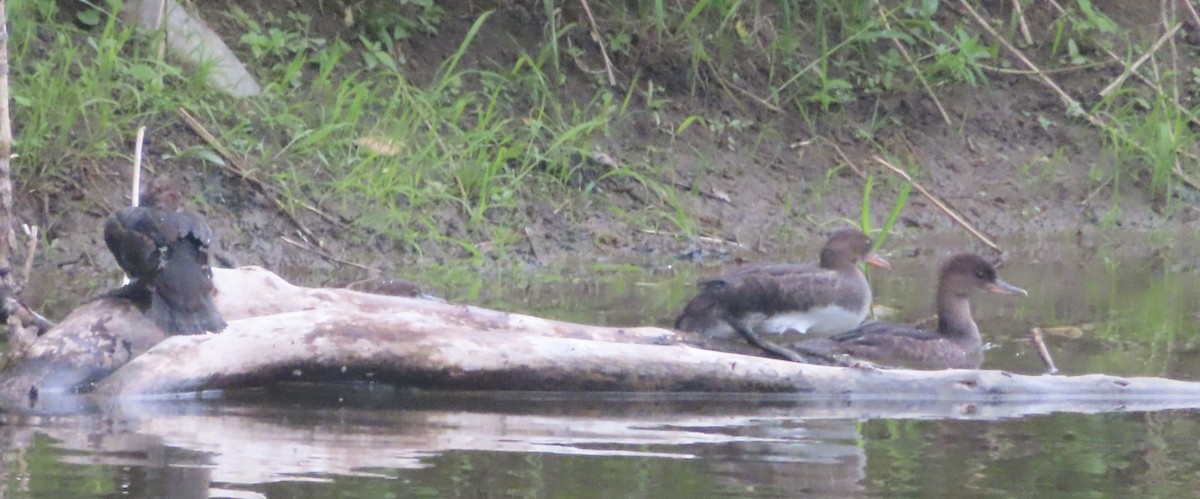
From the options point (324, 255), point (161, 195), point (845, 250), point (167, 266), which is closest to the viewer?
point (167, 266)

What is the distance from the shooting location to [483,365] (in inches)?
223

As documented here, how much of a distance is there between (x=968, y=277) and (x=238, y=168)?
3.83 meters

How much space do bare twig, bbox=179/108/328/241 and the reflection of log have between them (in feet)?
11.3

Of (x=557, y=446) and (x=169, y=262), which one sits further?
(x=169, y=262)

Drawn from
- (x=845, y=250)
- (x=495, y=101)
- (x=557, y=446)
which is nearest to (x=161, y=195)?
(x=557, y=446)

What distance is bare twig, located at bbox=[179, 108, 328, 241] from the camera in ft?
30.2

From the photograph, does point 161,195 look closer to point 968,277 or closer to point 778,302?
point 778,302

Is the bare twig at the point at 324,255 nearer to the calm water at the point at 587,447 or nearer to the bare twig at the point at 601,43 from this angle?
the bare twig at the point at 601,43

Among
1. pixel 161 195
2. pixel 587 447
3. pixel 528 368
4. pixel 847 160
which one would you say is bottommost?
pixel 587 447

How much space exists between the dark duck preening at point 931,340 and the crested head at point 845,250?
0.93 feet

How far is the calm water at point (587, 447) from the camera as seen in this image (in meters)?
4.24

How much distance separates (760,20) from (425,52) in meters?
2.30

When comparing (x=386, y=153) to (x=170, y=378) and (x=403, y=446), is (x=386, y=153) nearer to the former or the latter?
(x=170, y=378)

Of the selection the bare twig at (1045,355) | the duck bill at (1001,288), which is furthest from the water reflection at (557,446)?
the duck bill at (1001,288)
